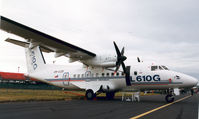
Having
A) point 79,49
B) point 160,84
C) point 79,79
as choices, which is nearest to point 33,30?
point 79,49

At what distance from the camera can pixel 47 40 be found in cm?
1573

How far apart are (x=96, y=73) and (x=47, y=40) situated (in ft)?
18.6

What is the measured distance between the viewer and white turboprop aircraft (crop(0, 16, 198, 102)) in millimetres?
14477

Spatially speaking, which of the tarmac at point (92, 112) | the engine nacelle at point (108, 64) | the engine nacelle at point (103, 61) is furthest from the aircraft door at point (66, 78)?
the tarmac at point (92, 112)

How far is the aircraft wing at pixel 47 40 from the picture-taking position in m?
13.8

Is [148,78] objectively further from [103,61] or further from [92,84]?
[92,84]

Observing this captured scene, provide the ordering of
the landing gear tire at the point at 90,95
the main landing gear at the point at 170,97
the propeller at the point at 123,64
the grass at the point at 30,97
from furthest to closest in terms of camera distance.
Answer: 1. the landing gear tire at the point at 90,95
2. the propeller at the point at 123,64
3. the grass at the point at 30,97
4. the main landing gear at the point at 170,97

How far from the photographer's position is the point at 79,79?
1903cm

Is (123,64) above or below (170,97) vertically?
above

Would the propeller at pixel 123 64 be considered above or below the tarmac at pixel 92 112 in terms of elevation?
above

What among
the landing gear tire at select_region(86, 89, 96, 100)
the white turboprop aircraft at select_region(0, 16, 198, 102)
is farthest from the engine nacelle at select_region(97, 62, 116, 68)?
the landing gear tire at select_region(86, 89, 96, 100)

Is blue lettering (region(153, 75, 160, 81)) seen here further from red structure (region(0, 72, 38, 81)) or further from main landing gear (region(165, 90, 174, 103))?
red structure (region(0, 72, 38, 81))

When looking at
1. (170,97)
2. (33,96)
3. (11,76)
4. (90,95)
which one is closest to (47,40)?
(90,95)

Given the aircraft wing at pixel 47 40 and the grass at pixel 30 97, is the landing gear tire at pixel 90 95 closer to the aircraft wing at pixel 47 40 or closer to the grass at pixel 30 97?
the grass at pixel 30 97
